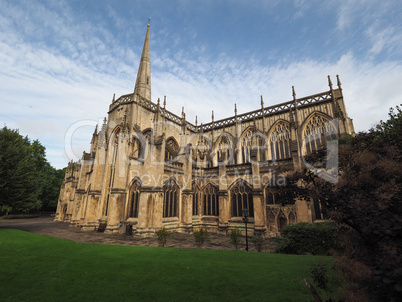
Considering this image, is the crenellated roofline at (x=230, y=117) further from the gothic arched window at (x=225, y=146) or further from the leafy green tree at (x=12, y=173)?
the leafy green tree at (x=12, y=173)

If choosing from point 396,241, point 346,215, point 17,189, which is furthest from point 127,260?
point 17,189

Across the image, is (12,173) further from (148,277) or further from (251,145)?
(251,145)

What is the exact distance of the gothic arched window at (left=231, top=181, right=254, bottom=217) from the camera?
64.1 ft

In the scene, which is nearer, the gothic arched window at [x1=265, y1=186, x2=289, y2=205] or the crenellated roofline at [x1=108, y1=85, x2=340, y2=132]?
the gothic arched window at [x1=265, y1=186, x2=289, y2=205]

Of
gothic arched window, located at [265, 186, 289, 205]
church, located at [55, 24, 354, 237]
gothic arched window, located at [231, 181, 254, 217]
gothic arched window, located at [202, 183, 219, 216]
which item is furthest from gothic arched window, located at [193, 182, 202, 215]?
gothic arched window, located at [265, 186, 289, 205]

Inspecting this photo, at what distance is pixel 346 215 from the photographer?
4.26 meters

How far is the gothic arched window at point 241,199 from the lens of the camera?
64.1 ft

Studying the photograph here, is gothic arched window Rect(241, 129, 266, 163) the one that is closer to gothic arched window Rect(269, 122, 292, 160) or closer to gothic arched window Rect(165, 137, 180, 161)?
gothic arched window Rect(269, 122, 292, 160)

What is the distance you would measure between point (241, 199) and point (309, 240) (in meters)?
9.16

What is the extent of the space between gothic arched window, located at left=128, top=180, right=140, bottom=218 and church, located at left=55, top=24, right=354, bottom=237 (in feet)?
0.30

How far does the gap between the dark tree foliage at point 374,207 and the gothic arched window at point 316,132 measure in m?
13.9

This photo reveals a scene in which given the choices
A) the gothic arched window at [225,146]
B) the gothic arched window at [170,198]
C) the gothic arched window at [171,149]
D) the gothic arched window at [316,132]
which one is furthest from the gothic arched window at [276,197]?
the gothic arched window at [171,149]

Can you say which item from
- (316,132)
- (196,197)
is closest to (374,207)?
(196,197)

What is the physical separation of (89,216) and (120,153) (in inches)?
291
